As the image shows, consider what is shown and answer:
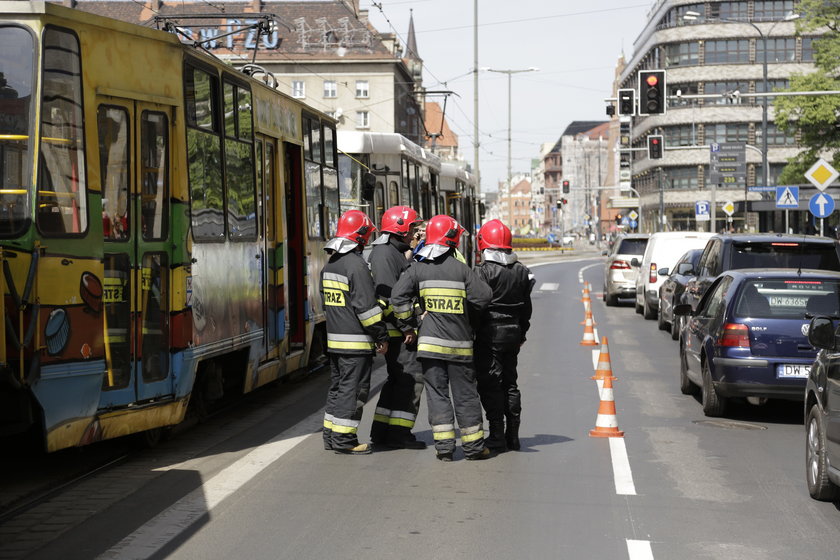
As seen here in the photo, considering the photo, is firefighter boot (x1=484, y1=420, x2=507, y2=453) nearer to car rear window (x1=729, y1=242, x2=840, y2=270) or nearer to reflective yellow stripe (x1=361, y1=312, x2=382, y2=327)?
reflective yellow stripe (x1=361, y1=312, x2=382, y2=327)

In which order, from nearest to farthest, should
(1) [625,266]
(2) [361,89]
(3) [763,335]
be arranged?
(3) [763,335], (1) [625,266], (2) [361,89]

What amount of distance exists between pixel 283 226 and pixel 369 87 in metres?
80.3

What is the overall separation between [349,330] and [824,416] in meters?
3.65

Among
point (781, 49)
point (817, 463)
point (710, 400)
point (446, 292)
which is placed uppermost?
point (781, 49)

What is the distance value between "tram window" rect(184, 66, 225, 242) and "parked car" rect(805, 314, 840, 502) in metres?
4.71

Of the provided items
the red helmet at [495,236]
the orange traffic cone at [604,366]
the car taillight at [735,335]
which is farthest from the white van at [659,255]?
the red helmet at [495,236]

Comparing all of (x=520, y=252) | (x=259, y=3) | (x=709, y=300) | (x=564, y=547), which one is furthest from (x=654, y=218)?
(x=564, y=547)

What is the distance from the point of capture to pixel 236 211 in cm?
1123

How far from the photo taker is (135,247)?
8.96m

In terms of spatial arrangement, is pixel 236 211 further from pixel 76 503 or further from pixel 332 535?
pixel 332 535

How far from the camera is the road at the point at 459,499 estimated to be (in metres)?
6.77

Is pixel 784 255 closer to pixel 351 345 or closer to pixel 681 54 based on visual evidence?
pixel 351 345

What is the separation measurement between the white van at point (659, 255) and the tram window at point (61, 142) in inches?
723

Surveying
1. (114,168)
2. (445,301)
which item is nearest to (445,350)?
(445,301)
